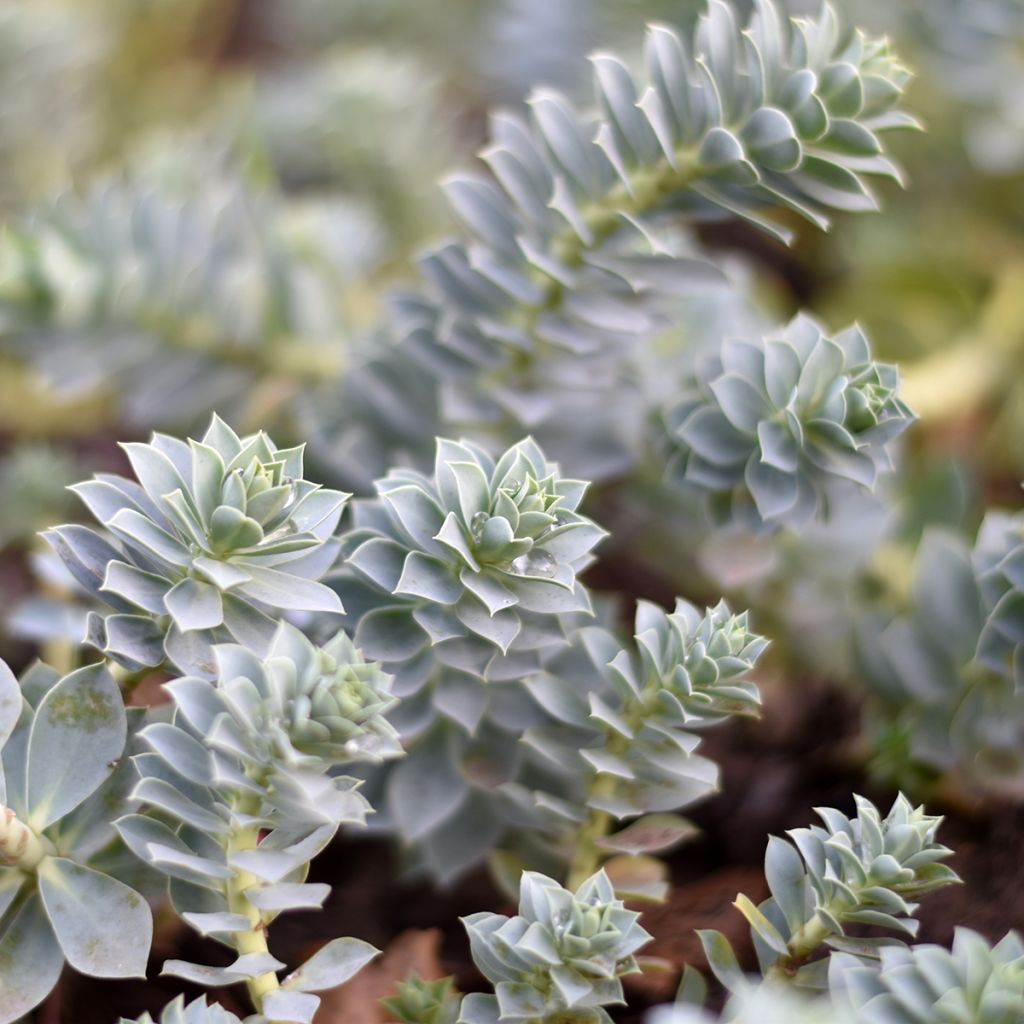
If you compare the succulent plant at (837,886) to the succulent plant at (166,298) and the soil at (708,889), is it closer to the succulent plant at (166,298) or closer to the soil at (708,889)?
the soil at (708,889)

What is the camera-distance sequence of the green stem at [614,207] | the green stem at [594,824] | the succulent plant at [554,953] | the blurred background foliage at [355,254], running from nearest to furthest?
the succulent plant at [554,953] → the green stem at [594,824] → the green stem at [614,207] → the blurred background foliage at [355,254]

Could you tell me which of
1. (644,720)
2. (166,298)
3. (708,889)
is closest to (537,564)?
(644,720)

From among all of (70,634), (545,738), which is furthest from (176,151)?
(545,738)

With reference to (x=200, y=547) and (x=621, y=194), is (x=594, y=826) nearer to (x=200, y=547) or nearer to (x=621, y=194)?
(x=200, y=547)

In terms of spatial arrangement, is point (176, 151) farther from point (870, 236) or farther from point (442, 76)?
point (870, 236)

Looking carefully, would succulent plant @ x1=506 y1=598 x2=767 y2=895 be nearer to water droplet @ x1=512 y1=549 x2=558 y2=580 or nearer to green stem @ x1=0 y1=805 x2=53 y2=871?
water droplet @ x1=512 y1=549 x2=558 y2=580

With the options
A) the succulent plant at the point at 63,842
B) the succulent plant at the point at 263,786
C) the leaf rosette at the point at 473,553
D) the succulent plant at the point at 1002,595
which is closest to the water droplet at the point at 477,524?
the leaf rosette at the point at 473,553

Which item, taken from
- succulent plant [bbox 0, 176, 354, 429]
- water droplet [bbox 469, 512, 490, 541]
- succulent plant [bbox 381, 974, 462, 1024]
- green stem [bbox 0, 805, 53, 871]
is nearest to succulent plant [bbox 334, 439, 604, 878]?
water droplet [bbox 469, 512, 490, 541]
